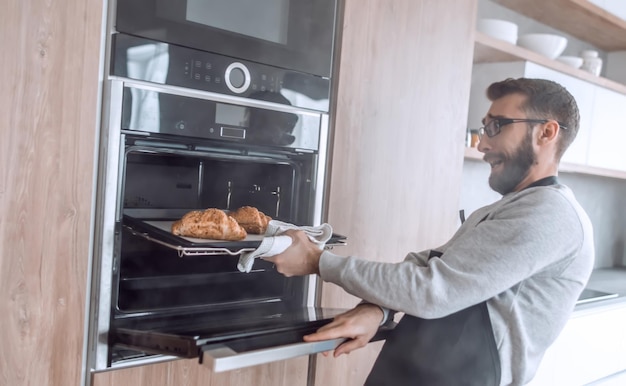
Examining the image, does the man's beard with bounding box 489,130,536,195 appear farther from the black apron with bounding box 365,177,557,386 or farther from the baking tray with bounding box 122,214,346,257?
the baking tray with bounding box 122,214,346,257

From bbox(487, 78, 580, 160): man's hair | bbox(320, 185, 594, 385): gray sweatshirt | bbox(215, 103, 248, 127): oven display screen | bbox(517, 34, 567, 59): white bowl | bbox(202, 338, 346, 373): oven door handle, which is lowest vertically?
bbox(202, 338, 346, 373): oven door handle

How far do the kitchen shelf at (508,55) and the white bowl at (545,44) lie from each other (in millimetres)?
59

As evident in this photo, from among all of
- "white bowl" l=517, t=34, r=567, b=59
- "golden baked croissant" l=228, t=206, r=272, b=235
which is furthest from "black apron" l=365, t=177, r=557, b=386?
"white bowl" l=517, t=34, r=567, b=59

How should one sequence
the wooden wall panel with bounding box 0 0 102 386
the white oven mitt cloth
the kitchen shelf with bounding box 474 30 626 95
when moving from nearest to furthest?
the wooden wall panel with bounding box 0 0 102 386, the white oven mitt cloth, the kitchen shelf with bounding box 474 30 626 95

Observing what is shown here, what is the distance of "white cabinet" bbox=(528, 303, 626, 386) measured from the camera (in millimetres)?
2164

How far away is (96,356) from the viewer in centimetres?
111

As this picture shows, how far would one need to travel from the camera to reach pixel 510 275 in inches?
41.5

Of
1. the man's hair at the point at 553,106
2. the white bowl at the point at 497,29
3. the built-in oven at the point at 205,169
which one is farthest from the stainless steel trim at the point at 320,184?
the white bowl at the point at 497,29

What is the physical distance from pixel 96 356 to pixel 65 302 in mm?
128

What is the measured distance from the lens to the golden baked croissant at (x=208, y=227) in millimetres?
1095

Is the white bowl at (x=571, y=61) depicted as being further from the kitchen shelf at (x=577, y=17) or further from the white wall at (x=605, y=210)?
the white wall at (x=605, y=210)

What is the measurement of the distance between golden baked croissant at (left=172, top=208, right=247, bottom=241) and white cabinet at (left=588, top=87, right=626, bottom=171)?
6.73 ft

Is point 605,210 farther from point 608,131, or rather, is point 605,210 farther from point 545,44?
point 545,44

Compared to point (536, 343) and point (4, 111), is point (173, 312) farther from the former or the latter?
point (536, 343)
